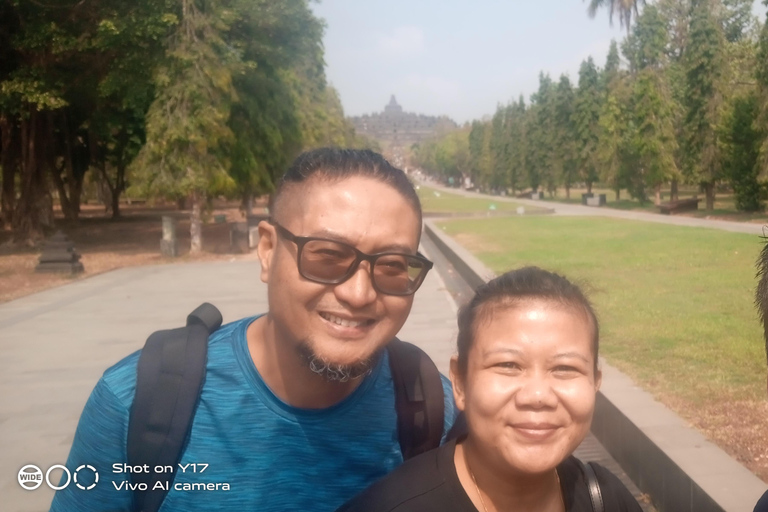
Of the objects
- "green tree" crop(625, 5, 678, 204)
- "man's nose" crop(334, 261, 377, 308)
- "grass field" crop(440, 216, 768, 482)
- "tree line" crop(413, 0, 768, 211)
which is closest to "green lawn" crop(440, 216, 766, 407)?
"grass field" crop(440, 216, 768, 482)

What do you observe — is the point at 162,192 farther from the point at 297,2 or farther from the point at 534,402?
the point at 534,402

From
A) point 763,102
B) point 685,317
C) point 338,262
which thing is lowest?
point 685,317

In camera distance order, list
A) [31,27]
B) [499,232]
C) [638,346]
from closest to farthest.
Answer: [638,346] → [31,27] → [499,232]

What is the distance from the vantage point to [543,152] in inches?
2370

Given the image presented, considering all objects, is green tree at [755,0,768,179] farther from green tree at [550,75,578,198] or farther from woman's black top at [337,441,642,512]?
green tree at [550,75,578,198]

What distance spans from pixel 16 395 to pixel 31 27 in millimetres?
13089

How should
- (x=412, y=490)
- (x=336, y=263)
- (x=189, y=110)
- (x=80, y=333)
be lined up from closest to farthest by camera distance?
(x=412, y=490) < (x=336, y=263) < (x=80, y=333) < (x=189, y=110)

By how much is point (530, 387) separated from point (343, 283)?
0.49 metres

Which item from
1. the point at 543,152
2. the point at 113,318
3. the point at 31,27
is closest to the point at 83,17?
the point at 31,27

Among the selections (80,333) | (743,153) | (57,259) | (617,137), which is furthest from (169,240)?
(617,137)

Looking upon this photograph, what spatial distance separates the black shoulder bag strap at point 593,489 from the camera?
1.66 metres

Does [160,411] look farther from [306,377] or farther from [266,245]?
[266,245]

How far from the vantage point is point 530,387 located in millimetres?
1628

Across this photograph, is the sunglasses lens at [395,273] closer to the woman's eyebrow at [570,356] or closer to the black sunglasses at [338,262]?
the black sunglasses at [338,262]
